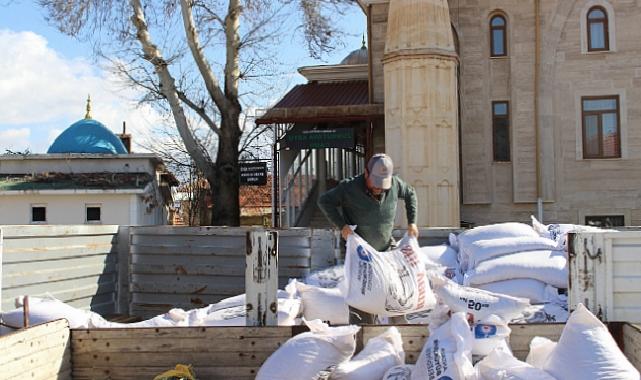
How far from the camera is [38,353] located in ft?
12.1

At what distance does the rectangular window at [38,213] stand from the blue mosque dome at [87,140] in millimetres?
2917

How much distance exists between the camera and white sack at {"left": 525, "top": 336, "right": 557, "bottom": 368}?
3.58m

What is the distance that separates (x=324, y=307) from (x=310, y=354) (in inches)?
67.2

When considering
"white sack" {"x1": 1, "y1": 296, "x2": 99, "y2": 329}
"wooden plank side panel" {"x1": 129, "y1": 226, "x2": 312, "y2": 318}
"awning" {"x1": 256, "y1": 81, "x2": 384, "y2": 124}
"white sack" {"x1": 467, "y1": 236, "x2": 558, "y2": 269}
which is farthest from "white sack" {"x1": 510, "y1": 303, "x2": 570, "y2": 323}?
"awning" {"x1": 256, "y1": 81, "x2": 384, "y2": 124}

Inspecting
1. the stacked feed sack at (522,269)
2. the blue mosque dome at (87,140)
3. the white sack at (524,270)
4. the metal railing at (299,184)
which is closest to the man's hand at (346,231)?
the stacked feed sack at (522,269)

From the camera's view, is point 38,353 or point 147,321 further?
point 147,321

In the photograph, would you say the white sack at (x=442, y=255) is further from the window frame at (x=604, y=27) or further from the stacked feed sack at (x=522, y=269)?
the window frame at (x=604, y=27)

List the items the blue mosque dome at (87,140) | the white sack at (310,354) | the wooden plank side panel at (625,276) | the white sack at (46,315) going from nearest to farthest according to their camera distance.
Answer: the white sack at (310,354) → the wooden plank side panel at (625,276) → the white sack at (46,315) → the blue mosque dome at (87,140)

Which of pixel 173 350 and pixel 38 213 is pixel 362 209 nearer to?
pixel 173 350

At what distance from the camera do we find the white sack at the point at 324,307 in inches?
207

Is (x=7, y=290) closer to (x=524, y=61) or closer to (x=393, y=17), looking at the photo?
(x=393, y=17)

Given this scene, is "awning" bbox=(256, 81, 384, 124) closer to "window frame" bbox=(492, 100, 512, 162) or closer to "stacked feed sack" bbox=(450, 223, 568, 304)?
"window frame" bbox=(492, 100, 512, 162)

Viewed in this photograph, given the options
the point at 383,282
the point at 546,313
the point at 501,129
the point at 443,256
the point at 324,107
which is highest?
the point at 324,107

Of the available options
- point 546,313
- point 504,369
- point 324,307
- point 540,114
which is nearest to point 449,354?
point 504,369
